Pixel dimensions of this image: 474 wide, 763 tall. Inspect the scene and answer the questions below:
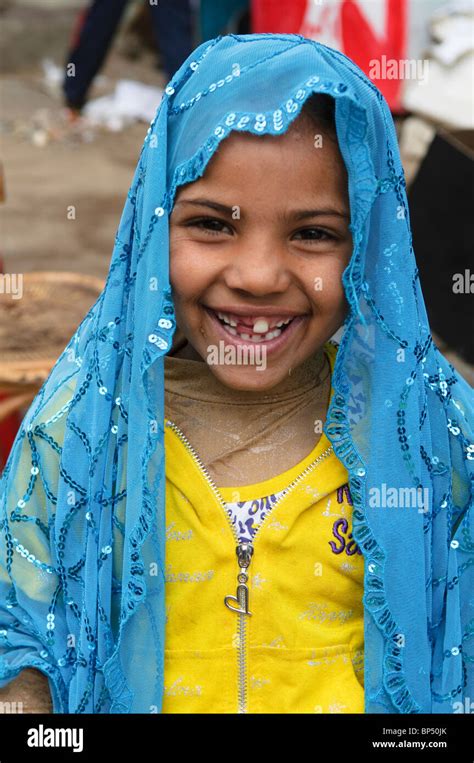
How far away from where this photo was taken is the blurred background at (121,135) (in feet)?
11.3

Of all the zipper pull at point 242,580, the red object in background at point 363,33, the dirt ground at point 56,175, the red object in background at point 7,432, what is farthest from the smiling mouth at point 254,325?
the red object in background at point 363,33

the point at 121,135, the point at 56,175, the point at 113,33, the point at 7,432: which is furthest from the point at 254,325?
the point at 121,135

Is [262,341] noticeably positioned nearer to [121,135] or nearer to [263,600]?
[263,600]

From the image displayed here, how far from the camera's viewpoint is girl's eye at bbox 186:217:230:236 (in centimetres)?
153

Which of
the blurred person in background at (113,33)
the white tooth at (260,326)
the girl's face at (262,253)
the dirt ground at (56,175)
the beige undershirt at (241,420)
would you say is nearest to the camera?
the girl's face at (262,253)

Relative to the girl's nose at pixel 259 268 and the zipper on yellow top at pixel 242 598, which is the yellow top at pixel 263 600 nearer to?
the zipper on yellow top at pixel 242 598

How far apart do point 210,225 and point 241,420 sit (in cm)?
36

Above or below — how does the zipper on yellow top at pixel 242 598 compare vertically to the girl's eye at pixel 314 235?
below

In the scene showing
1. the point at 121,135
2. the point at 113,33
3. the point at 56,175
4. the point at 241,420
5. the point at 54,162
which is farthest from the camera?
the point at 121,135

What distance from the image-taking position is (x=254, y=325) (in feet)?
5.21

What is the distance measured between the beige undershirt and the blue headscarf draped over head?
8 cm

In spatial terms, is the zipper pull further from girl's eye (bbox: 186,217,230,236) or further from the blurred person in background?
the blurred person in background

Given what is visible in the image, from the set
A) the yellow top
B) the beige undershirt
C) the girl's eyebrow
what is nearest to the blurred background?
the beige undershirt

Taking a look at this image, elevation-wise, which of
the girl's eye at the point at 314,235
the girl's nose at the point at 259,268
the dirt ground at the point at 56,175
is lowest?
the girl's nose at the point at 259,268
